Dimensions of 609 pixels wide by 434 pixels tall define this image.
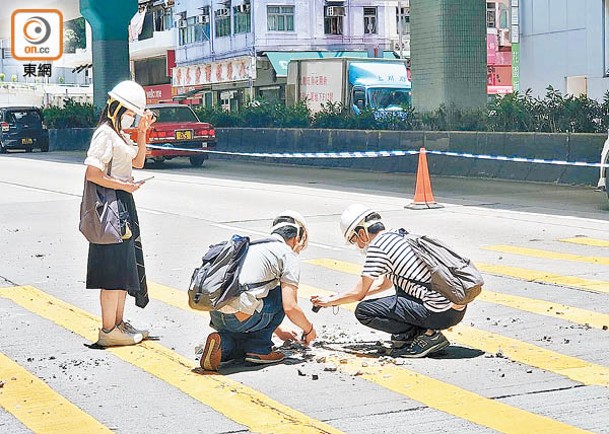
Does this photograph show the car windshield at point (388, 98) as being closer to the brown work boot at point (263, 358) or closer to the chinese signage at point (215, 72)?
the chinese signage at point (215, 72)

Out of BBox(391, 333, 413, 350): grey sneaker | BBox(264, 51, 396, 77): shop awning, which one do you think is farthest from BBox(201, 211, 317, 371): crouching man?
BBox(264, 51, 396, 77): shop awning

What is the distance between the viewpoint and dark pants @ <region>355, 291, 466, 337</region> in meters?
7.60

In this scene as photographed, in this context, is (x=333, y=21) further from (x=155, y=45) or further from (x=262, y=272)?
(x=262, y=272)

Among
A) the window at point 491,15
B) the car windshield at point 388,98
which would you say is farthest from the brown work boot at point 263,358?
the window at point 491,15

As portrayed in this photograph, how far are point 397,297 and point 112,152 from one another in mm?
2136

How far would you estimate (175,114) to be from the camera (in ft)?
99.4

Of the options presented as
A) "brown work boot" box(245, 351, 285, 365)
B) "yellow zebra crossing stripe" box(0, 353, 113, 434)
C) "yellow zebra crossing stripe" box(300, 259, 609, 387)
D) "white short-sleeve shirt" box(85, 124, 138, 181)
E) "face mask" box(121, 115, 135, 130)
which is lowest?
"yellow zebra crossing stripe" box(0, 353, 113, 434)

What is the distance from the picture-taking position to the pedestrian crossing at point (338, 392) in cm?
620

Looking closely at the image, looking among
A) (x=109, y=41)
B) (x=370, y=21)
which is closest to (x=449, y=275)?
(x=109, y=41)

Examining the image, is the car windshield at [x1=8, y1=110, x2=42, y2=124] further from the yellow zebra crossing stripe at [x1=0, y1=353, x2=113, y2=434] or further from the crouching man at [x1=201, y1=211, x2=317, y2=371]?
the crouching man at [x1=201, y1=211, x2=317, y2=371]

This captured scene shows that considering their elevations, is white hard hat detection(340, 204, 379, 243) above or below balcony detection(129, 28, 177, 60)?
below

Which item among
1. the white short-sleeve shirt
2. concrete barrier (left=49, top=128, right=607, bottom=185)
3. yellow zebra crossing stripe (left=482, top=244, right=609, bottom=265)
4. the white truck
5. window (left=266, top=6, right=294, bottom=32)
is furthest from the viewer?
window (left=266, top=6, right=294, bottom=32)

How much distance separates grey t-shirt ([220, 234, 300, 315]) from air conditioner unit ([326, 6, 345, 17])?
165ft

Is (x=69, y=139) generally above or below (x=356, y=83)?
below
